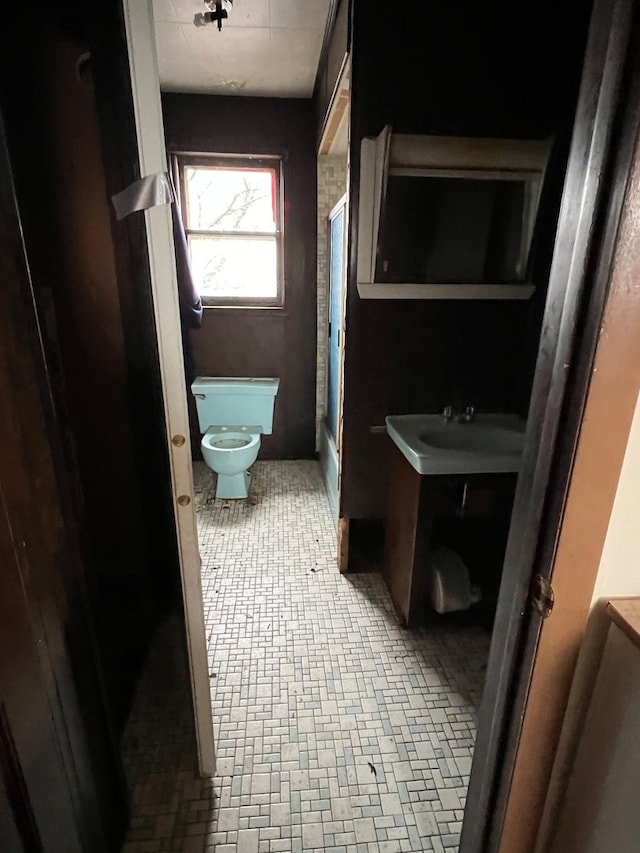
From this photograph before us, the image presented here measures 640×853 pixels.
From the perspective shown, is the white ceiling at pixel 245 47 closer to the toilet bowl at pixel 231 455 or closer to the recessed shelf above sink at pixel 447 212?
the recessed shelf above sink at pixel 447 212

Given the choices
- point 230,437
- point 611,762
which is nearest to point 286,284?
point 230,437

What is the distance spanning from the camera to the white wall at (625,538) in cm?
63

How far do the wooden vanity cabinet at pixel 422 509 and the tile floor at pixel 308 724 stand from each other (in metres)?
0.22

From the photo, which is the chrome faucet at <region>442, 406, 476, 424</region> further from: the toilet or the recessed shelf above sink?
the toilet

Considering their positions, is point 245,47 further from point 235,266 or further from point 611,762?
point 611,762

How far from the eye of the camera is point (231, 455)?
2820 mm

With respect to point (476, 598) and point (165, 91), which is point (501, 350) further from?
point (165, 91)

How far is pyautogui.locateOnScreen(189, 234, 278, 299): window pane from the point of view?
3258mm

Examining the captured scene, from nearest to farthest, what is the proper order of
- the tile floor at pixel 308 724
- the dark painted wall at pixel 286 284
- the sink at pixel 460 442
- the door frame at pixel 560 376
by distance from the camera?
the door frame at pixel 560 376 < the tile floor at pixel 308 724 < the sink at pixel 460 442 < the dark painted wall at pixel 286 284

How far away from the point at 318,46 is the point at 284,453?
2.57 metres

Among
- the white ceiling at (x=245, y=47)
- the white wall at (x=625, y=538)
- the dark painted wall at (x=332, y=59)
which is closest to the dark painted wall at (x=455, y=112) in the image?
the dark painted wall at (x=332, y=59)

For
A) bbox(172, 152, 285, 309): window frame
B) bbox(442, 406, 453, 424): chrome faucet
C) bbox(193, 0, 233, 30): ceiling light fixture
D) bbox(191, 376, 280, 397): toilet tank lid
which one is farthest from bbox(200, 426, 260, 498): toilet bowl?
bbox(193, 0, 233, 30): ceiling light fixture

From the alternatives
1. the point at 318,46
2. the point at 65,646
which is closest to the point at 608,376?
the point at 65,646

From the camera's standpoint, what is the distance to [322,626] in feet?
6.36
